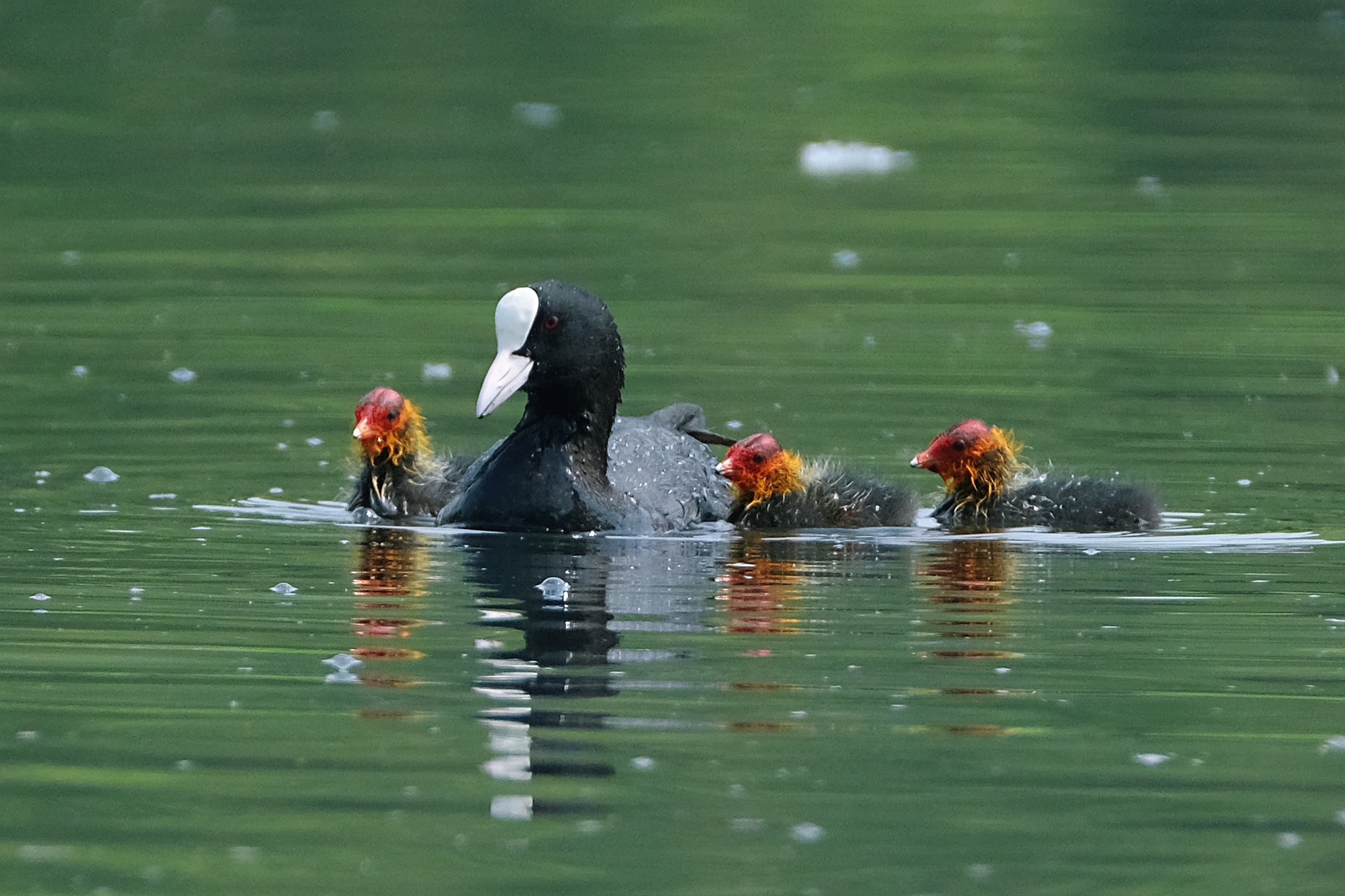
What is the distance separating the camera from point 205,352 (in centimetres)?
1413

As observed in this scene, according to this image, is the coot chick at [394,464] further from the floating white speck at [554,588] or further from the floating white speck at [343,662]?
the floating white speck at [343,662]

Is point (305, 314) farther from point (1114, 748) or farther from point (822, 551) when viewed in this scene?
point (1114, 748)

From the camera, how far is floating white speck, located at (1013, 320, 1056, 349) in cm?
1444

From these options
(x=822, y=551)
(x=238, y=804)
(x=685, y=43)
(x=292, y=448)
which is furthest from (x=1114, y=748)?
(x=685, y=43)

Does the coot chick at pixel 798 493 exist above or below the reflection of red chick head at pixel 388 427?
below

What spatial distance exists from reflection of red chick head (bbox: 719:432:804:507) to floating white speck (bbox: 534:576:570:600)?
69.0 inches

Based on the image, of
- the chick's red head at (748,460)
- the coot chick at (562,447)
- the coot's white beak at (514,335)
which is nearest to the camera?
the coot's white beak at (514,335)

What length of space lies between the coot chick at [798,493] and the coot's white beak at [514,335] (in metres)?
1.00

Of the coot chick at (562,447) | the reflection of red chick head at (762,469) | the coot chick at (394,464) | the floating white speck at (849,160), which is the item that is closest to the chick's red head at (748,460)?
the reflection of red chick head at (762,469)

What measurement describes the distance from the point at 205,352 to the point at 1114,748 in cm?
833

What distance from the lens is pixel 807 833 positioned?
5992 mm

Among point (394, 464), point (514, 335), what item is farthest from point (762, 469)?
point (394, 464)

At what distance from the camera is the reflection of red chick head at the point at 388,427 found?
439 inches

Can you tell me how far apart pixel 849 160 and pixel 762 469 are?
11.5 meters
